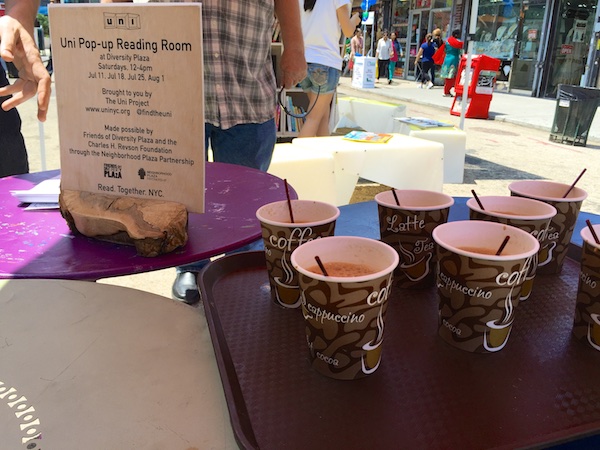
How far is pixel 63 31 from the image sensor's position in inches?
40.4

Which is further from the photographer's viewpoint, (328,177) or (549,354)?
(328,177)

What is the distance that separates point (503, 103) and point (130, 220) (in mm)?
11051

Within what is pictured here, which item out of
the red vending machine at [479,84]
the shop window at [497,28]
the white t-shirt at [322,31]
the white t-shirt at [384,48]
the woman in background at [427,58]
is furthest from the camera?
the white t-shirt at [384,48]

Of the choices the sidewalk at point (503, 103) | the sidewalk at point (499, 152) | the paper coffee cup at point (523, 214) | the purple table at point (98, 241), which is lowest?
the sidewalk at point (499, 152)

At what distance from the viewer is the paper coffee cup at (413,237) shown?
89 cm

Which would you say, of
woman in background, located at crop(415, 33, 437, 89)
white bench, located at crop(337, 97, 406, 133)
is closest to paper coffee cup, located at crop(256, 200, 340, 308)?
white bench, located at crop(337, 97, 406, 133)

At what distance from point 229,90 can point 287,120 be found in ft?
12.9

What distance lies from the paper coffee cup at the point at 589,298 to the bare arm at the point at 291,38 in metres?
1.42

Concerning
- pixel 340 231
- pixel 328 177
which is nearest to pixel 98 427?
pixel 340 231

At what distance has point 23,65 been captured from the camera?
116 cm

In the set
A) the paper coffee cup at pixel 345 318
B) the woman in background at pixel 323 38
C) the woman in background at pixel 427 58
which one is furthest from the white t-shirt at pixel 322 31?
the woman in background at pixel 427 58

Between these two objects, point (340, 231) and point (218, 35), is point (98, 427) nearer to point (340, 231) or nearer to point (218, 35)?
point (340, 231)

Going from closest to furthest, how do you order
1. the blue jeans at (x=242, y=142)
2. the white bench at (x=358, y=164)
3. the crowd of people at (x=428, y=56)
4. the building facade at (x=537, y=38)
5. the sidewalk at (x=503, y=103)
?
1. the blue jeans at (x=242, y=142)
2. the white bench at (x=358, y=164)
3. the sidewalk at (x=503, y=103)
4. the building facade at (x=537, y=38)
5. the crowd of people at (x=428, y=56)

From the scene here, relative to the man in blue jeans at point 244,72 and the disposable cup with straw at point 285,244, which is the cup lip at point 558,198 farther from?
the man in blue jeans at point 244,72
